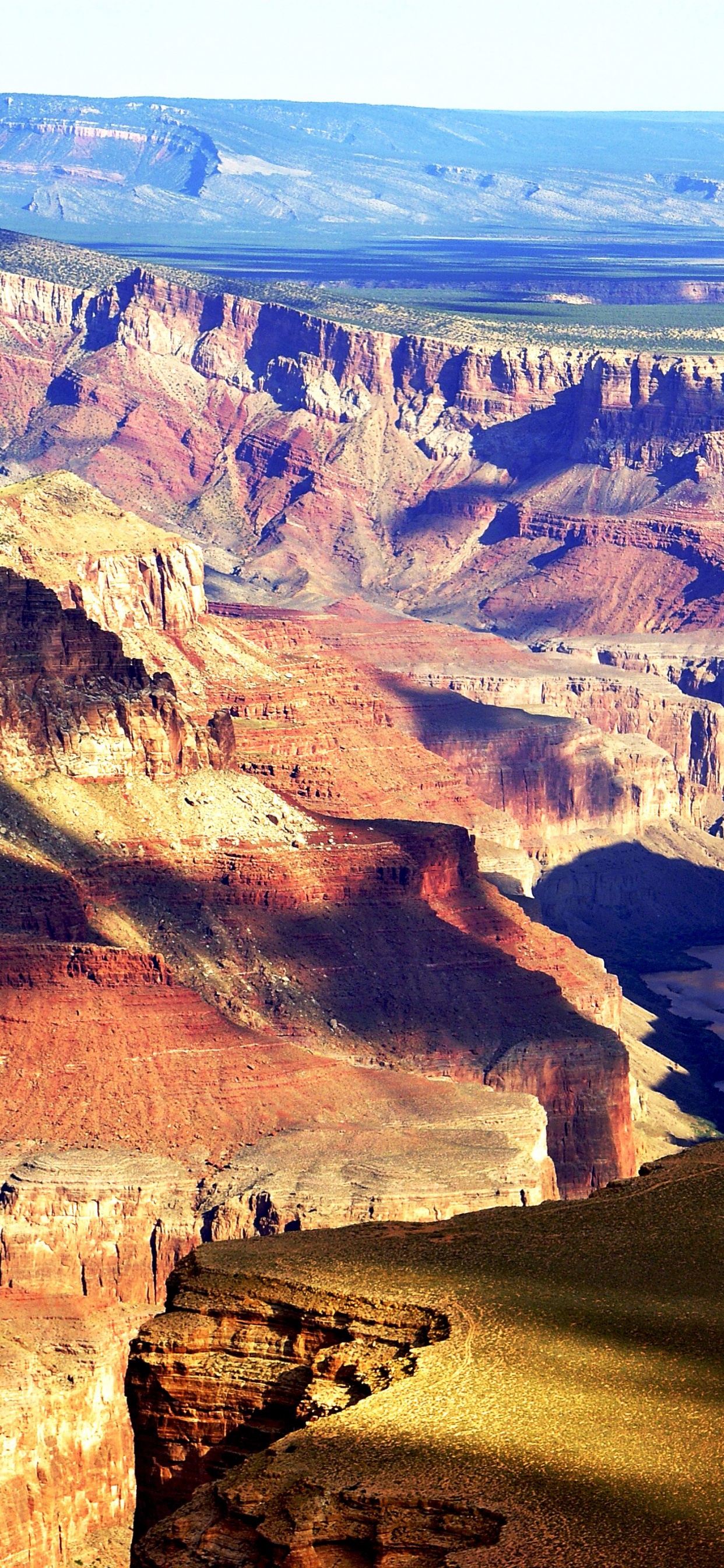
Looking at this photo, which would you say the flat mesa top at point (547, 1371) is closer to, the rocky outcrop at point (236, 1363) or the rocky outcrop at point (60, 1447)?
the rocky outcrop at point (236, 1363)

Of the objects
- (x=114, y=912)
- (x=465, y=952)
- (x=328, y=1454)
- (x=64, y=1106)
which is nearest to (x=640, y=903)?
(x=465, y=952)

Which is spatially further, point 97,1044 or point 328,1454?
point 97,1044

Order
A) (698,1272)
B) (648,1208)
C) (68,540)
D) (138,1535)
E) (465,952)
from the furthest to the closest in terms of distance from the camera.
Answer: (68,540) → (465,952) → (648,1208) → (698,1272) → (138,1535)

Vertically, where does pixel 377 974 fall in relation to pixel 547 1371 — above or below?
below

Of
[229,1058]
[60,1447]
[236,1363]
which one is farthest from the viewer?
[229,1058]

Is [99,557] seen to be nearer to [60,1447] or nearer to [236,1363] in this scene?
[60,1447]

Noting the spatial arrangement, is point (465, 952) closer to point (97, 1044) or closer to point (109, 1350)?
point (97, 1044)

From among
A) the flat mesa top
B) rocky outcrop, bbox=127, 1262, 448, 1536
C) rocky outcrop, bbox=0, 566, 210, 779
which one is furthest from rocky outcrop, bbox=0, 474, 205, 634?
rocky outcrop, bbox=127, 1262, 448, 1536

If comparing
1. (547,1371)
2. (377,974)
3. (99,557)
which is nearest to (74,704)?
(377,974)

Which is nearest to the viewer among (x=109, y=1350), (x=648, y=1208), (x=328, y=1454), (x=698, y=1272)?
(x=328, y=1454)

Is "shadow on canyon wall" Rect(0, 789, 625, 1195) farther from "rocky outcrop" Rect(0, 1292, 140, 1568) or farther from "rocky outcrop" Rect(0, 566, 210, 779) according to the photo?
"rocky outcrop" Rect(0, 1292, 140, 1568)

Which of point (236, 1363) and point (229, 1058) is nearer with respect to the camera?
point (236, 1363)
